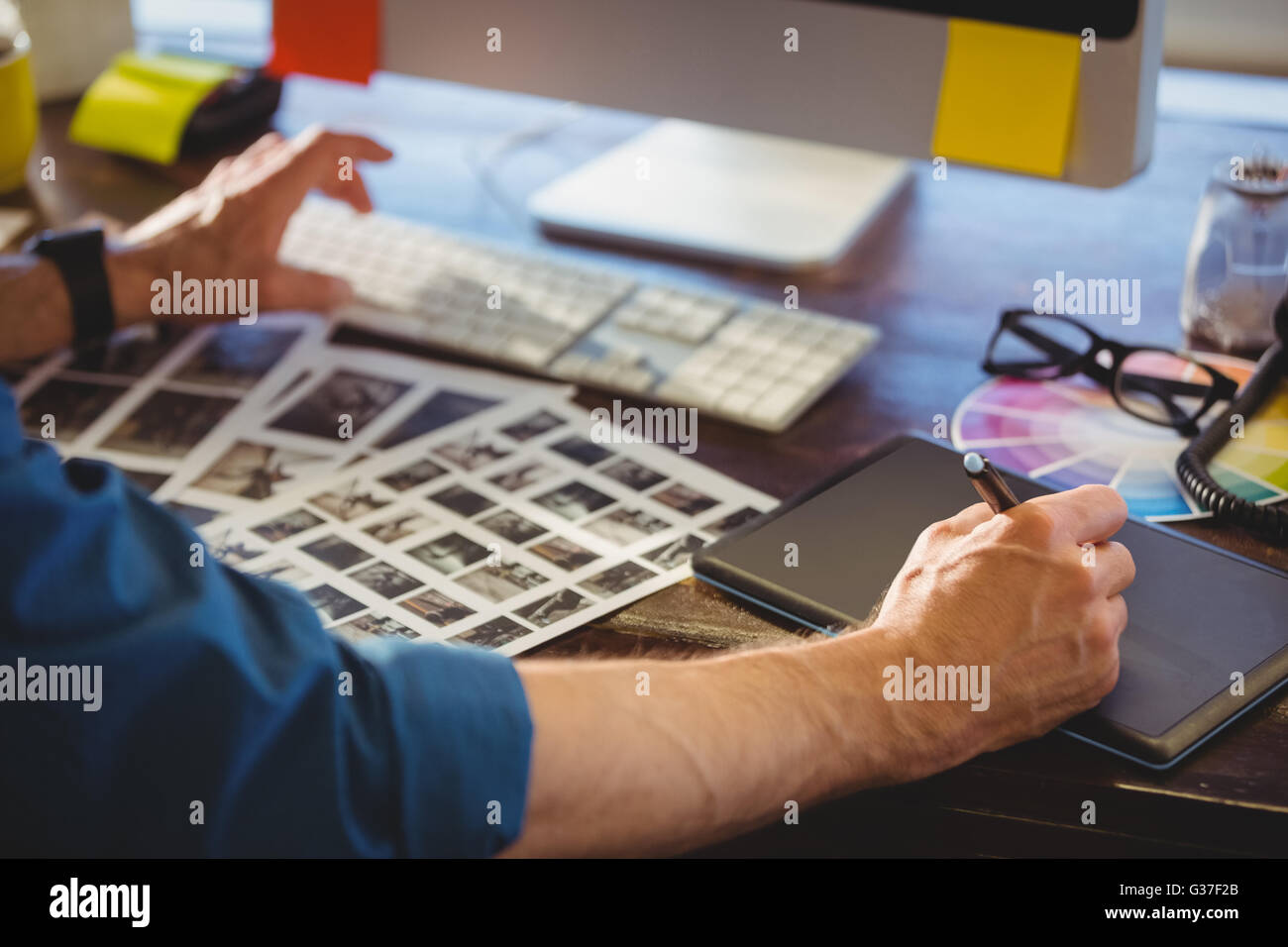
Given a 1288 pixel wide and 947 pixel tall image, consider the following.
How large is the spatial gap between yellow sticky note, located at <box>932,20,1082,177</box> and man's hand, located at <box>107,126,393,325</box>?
50 centimetres

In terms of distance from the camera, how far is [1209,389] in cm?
92

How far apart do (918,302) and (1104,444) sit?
26 centimetres

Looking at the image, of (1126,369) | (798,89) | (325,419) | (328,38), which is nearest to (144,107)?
(328,38)

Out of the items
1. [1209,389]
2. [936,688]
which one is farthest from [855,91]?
[936,688]

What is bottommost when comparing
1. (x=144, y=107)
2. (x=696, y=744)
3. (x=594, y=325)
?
(x=696, y=744)

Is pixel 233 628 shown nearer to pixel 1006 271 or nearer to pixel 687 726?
pixel 687 726

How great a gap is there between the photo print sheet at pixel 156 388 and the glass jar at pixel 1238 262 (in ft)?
2.38

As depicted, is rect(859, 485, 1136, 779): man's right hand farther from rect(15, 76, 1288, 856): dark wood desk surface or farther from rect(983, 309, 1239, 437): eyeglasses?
rect(983, 309, 1239, 437): eyeglasses

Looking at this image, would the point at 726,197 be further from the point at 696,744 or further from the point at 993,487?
the point at 696,744

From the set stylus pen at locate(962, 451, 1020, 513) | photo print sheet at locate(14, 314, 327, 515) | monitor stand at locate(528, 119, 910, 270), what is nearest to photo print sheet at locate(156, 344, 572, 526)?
photo print sheet at locate(14, 314, 327, 515)

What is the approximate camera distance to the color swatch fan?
33.8 inches

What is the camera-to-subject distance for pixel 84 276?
1.07 metres

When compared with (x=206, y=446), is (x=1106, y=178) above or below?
above

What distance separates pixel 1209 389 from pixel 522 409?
0.50m
